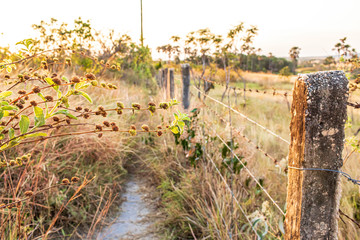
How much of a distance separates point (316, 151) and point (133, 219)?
2.37 metres

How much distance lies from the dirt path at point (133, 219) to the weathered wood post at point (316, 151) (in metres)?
1.71

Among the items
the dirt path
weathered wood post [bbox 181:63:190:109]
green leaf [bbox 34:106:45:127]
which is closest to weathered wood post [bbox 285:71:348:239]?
green leaf [bbox 34:106:45:127]

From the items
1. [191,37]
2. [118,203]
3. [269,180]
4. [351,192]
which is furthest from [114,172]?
[191,37]

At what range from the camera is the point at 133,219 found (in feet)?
9.91

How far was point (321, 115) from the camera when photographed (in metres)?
0.99

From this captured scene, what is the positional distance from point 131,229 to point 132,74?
9.23 m

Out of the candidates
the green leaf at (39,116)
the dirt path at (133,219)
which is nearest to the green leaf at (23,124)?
the green leaf at (39,116)

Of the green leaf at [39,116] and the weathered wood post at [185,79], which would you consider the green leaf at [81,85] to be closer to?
the green leaf at [39,116]

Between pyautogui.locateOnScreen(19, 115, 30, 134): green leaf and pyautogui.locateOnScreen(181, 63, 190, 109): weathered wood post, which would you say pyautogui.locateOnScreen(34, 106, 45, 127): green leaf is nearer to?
pyautogui.locateOnScreen(19, 115, 30, 134): green leaf

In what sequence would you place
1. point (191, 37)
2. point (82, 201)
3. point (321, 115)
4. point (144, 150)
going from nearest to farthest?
point (321, 115)
point (82, 201)
point (144, 150)
point (191, 37)

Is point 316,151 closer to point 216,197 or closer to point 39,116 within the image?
point 39,116

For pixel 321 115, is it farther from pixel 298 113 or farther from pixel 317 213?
pixel 317 213

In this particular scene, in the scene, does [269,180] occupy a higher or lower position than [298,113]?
A: lower

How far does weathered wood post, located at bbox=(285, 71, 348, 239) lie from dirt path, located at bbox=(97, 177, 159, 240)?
67.3 inches
